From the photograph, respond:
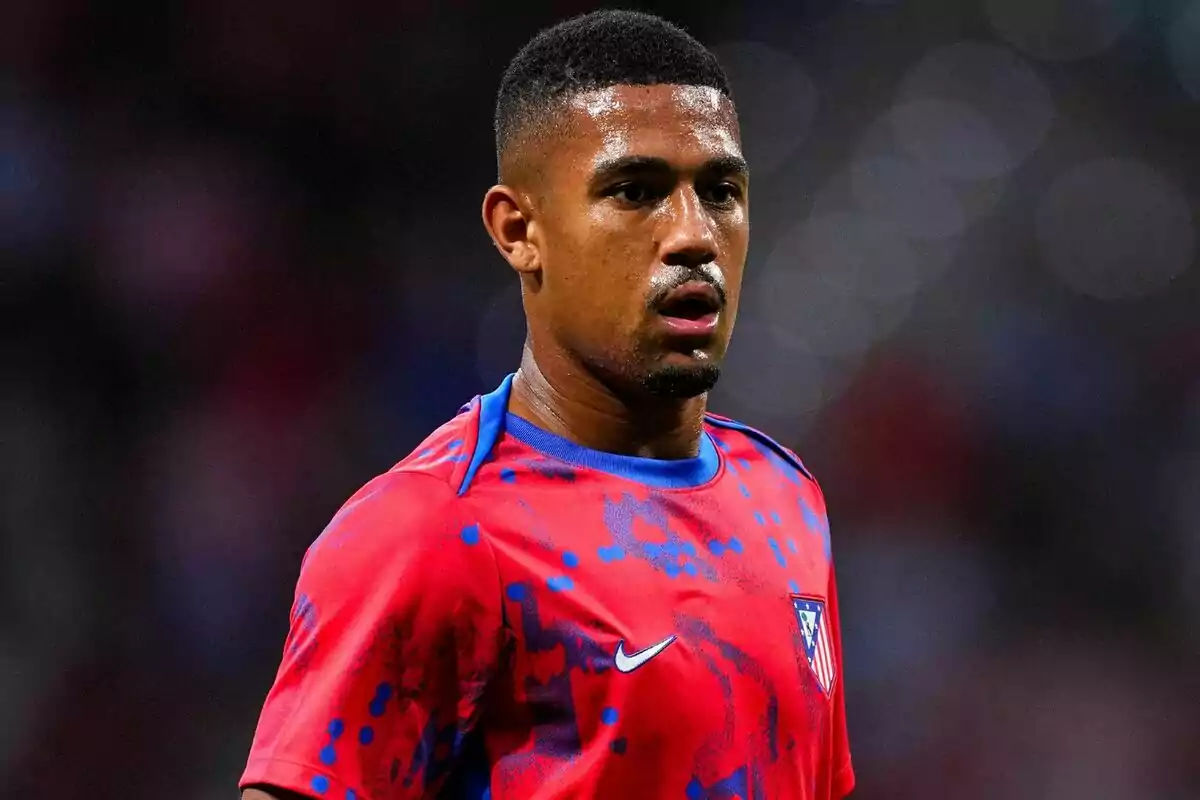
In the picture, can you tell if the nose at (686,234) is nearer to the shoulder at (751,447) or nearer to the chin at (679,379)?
the chin at (679,379)

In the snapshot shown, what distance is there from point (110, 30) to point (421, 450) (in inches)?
90.5

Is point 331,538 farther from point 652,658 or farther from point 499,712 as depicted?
point 652,658

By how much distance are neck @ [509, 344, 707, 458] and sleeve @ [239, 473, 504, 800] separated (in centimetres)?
22

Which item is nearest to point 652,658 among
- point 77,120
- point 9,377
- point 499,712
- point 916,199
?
point 499,712

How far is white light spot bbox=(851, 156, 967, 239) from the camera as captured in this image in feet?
13.0

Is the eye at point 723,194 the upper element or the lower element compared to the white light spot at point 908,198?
lower

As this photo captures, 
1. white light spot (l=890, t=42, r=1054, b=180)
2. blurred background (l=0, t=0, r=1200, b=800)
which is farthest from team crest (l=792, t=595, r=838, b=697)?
white light spot (l=890, t=42, r=1054, b=180)

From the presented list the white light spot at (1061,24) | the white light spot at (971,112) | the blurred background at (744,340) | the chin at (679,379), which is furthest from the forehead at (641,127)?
the white light spot at (1061,24)

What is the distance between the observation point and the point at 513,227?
156 cm

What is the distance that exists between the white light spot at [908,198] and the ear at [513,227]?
2.63 m

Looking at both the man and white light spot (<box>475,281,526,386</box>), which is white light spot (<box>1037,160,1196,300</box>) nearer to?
white light spot (<box>475,281,526,386</box>)

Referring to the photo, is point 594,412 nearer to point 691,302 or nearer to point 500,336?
point 691,302

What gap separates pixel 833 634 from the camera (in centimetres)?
167

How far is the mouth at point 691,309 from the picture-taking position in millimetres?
1445
